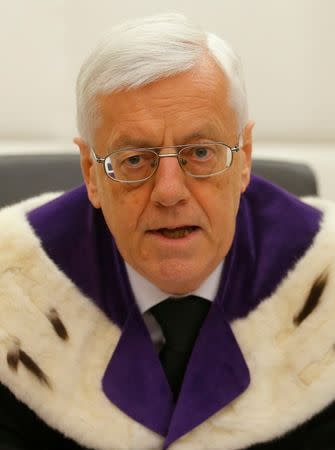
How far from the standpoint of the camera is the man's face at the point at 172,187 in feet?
3.02

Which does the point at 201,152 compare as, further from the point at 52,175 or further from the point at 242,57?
the point at 242,57

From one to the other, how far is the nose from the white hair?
12cm

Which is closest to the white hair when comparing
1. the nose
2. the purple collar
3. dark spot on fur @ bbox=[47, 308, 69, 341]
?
the nose

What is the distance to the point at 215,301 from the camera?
112 centimetres

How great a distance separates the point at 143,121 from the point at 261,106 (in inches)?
45.2

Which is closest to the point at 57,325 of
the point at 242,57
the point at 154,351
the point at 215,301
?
the point at 154,351

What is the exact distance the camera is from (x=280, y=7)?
6.19 ft

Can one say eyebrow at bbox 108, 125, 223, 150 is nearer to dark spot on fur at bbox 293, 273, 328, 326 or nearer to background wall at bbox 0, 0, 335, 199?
dark spot on fur at bbox 293, 273, 328, 326

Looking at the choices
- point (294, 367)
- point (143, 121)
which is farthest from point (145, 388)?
point (143, 121)

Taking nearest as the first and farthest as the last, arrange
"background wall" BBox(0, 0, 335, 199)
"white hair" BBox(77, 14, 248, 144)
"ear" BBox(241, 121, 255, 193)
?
"white hair" BBox(77, 14, 248, 144)
"ear" BBox(241, 121, 255, 193)
"background wall" BBox(0, 0, 335, 199)

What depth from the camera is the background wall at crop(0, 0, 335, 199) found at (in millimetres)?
1909

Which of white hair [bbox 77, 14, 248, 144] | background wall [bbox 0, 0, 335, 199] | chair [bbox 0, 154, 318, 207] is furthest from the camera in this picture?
background wall [bbox 0, 0, 335, 199]

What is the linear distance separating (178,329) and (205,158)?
1.08ft

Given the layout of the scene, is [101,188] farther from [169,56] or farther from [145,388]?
[145,388]
